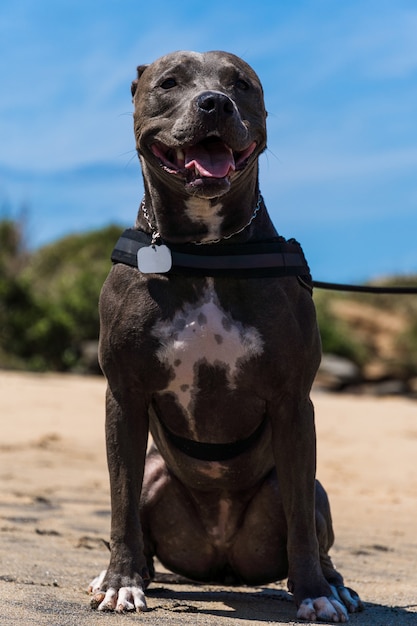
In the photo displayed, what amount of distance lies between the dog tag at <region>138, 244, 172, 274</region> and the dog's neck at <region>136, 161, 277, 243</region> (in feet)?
0.38

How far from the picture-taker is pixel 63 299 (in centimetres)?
2059

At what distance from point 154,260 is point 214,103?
0.70 meters

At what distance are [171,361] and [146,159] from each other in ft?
2.76

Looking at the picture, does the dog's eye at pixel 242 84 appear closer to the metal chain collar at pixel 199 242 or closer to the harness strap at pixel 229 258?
the metal chain collar at pixel 199 242

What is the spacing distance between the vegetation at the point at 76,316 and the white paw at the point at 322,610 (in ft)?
48.3

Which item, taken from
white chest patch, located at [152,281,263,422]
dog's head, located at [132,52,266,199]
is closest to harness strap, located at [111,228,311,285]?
white chest patch, located at [152,281,263,422]

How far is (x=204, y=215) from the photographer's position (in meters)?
4.26

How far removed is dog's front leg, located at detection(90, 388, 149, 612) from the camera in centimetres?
409

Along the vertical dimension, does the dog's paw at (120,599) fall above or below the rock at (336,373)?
below

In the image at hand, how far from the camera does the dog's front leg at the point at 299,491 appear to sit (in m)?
4.07

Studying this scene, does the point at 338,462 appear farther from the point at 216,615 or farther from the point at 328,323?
the point at 328,323

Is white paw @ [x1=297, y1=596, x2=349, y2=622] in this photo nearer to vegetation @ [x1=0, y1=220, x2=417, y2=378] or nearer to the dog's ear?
the dog's ear

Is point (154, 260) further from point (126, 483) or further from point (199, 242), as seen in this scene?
point (126, 483)

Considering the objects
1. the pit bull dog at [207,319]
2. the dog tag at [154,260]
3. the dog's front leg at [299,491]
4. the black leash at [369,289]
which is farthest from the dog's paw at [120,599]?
the black leash at [369,289]
